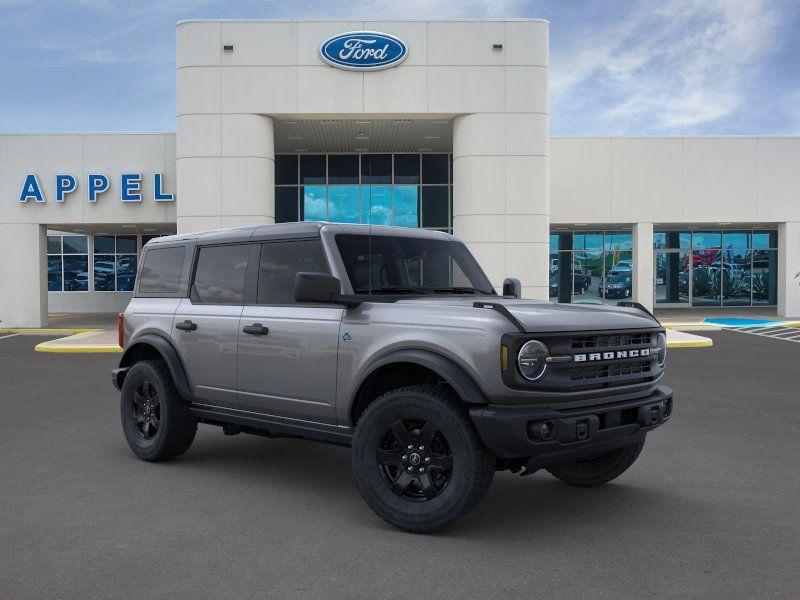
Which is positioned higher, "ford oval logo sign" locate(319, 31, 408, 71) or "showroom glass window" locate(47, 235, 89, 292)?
"ford oval logo sign" locate(319, 31, 408, 71)

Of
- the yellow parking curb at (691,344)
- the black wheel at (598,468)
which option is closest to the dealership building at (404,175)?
the yellow parking curb at (691,344)

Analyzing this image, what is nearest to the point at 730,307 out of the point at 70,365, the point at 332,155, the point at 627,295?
the point at 627,295

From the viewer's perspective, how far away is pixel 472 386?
450 cm

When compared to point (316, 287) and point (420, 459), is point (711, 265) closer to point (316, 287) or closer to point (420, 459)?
point (420, 459)

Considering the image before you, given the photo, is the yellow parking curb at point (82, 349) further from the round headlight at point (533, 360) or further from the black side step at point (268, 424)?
the round headlight at point (533, 360)

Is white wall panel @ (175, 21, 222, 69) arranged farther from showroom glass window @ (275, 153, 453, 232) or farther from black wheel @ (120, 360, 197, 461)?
black wheel @ (120, 360, 197, 461)

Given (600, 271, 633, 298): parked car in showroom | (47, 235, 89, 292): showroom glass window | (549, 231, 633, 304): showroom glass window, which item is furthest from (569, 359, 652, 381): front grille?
(47, 235, 89, 292): showroom glass window

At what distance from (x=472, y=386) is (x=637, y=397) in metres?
1.34

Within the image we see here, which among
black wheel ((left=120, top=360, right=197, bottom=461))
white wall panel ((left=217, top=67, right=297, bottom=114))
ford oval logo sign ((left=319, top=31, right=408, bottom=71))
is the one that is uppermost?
ford oval logo sign ((left=319, top=31, right=408, bottom=71))

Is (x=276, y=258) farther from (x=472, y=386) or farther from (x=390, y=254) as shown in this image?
(x=472, y=386)

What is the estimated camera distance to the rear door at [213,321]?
6.04m

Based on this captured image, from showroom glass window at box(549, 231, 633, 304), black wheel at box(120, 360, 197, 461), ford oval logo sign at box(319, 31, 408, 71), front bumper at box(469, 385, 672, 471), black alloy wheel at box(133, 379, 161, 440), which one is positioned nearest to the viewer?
front bumper at box(469, 385, 672, 471)

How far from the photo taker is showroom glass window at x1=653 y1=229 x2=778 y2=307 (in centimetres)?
3519

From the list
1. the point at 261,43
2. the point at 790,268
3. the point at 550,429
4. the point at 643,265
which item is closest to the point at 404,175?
the point at 261,43
